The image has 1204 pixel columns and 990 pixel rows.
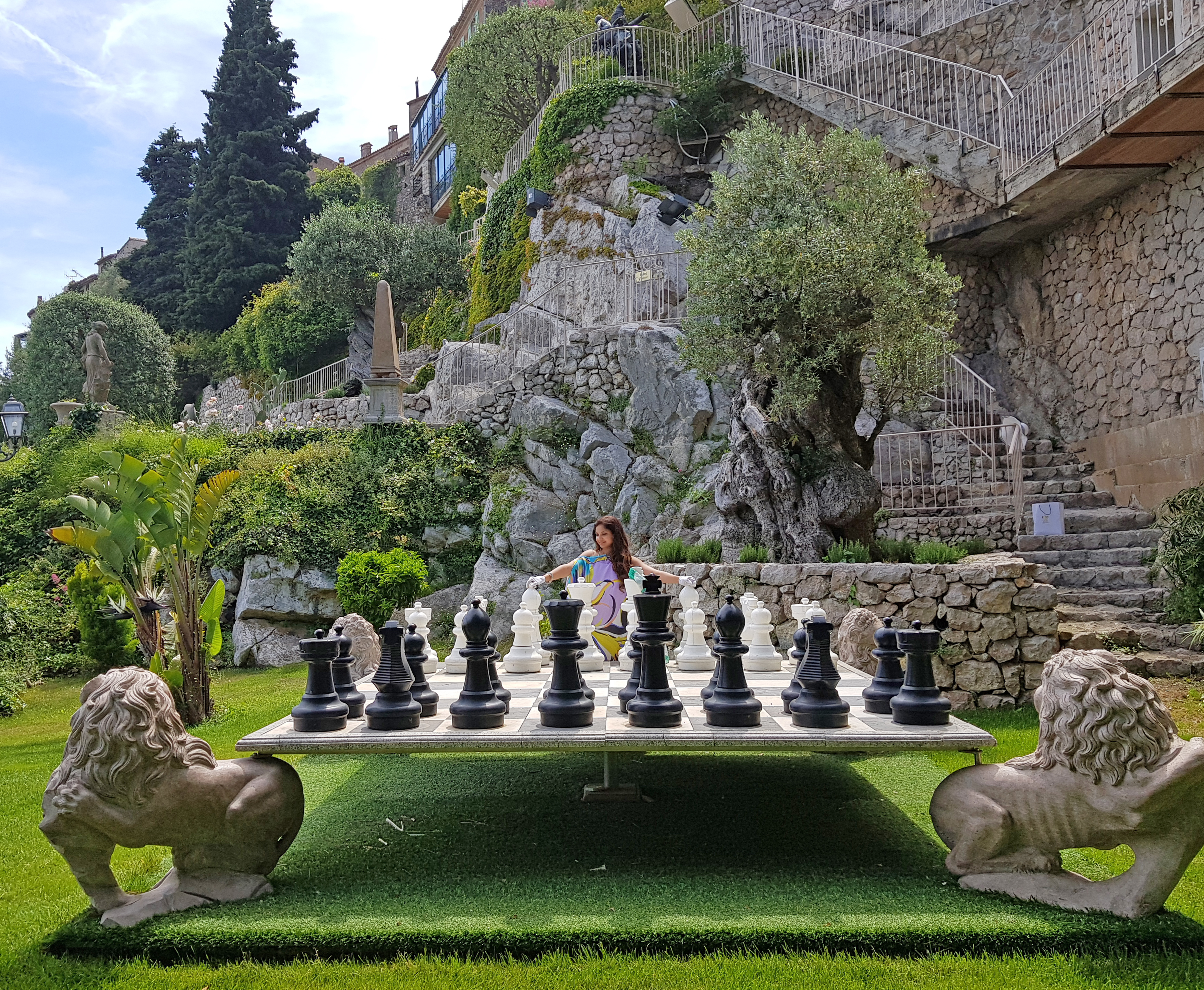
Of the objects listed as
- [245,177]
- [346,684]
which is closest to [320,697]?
[346,684]

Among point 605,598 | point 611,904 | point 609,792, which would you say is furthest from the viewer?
point 605,598

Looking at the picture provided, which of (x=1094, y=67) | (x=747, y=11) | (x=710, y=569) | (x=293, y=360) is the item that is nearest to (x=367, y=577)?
(x=710, y=569)

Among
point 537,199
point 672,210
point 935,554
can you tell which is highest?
point 537,199

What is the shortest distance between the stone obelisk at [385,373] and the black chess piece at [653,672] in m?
13.6

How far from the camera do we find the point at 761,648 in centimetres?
482

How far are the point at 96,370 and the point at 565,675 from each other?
2154 centimetres

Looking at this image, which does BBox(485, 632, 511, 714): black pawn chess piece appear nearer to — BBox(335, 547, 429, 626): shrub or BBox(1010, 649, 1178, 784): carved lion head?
BBox(1010, 649, 1178, 784): carved lion head

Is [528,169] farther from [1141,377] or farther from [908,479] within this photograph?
[1141,377]

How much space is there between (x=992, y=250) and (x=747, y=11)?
28.1 feet

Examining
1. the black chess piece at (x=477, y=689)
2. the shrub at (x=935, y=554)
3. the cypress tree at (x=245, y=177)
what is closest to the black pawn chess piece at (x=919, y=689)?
the black chess piece at (x=477, y=689)

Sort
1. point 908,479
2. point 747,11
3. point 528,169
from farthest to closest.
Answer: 1. point 528,169
2. point 747,11
3. point 908,479

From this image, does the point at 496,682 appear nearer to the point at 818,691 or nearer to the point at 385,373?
the point at 818,691

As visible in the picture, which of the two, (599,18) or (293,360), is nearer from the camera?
(599,18)

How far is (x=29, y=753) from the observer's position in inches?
284
